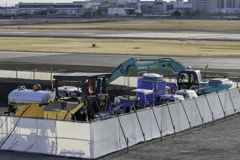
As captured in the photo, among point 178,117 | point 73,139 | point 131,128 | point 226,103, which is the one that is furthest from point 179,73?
point 73,139

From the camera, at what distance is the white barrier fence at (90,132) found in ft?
66.3

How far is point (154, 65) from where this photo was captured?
111 feet

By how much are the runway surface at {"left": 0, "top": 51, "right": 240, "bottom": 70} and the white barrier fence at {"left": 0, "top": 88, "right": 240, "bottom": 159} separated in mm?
32933

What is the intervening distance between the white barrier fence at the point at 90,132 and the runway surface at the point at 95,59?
3293cm

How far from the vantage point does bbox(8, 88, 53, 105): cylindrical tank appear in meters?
26.4

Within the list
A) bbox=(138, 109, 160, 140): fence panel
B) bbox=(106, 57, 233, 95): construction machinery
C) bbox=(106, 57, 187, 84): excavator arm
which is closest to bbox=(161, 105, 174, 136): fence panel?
bbox=(138, 109, 160, 140): fence panel

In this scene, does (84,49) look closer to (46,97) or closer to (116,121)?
(46,97)

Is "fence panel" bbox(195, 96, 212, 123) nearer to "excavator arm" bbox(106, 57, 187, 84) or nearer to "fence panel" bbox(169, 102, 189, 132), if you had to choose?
"fence panel" bbox(169, 102, 189, 132)

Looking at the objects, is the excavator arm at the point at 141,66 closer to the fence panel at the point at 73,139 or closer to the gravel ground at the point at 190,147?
the gravel ground at the point at 190,147

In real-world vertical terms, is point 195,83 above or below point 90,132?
above

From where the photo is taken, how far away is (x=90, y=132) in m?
19.9

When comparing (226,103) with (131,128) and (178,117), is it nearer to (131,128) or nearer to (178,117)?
(178,117)

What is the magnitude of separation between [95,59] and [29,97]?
3999 cm

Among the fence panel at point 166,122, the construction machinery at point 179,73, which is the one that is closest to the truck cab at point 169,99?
the fence panel at point 166,122
